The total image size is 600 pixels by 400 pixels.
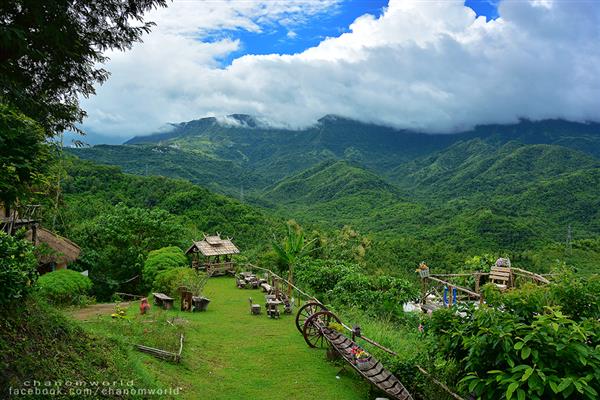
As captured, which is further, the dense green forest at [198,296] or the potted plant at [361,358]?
the potted plant at [361,358]

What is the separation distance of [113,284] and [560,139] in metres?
160

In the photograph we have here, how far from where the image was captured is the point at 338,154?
16100cm

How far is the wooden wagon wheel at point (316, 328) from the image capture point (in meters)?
9.41

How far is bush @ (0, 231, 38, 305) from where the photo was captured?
5375 millimetres

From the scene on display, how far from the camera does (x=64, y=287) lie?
11.9 m

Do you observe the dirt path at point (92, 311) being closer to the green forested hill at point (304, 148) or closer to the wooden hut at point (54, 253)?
the wooden hut at point (54, 253)

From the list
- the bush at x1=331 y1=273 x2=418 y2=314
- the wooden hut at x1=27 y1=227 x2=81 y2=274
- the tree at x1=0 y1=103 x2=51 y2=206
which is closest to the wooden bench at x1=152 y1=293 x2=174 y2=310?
the wooden hut at x1=27 y1=227 x2=81 y2=274

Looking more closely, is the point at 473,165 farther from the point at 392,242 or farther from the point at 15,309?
the point at 15,309

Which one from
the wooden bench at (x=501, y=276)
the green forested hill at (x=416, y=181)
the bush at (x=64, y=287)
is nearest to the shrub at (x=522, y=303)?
the wooden bench at (x=501, y=276)

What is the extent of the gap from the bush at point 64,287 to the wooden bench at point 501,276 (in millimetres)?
12595

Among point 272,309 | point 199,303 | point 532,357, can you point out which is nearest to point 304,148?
point 199,303

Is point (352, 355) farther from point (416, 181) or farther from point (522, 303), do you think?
point (416, 181)

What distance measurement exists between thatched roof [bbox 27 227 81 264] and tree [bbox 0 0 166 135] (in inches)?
472

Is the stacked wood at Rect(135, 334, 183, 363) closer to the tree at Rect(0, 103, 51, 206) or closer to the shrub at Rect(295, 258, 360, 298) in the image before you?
the tree at Rect(0, 103, 51, 206)
